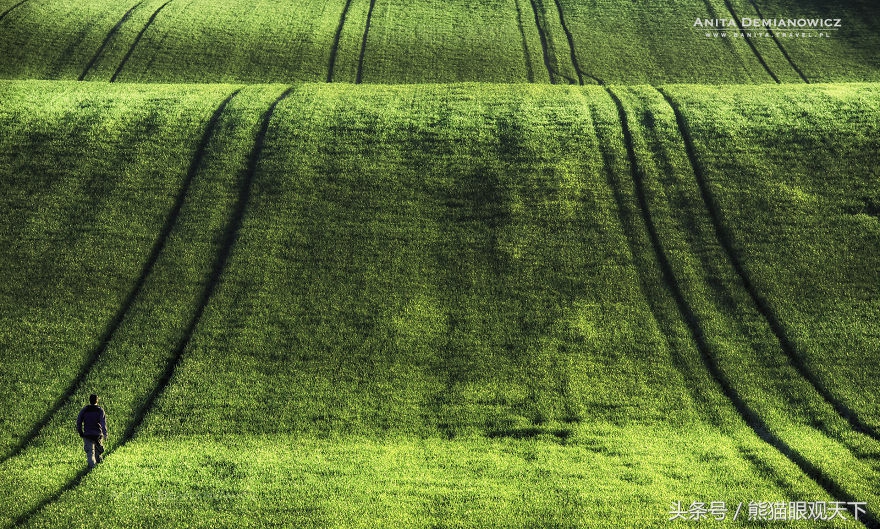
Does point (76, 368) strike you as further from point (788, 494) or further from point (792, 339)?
point (792, 339)

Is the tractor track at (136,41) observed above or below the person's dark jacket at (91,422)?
below

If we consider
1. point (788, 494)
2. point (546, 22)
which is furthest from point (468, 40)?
point (788, 494)

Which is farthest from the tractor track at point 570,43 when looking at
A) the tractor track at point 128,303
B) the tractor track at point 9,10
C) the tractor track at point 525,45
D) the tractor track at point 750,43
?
the tractor track at point 9,10

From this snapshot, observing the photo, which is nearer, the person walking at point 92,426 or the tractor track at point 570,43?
the person walking at point 92,426

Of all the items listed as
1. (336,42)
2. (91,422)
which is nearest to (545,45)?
(336,42)

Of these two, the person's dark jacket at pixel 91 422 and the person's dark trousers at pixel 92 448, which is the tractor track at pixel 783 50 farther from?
the person's dark trousers at pixel 92 448

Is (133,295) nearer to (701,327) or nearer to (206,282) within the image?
(206,282)

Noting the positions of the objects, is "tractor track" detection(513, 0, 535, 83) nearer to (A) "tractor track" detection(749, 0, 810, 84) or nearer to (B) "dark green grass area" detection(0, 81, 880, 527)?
(B) "dark green grass area" detection(0, 81, 880, 527)
